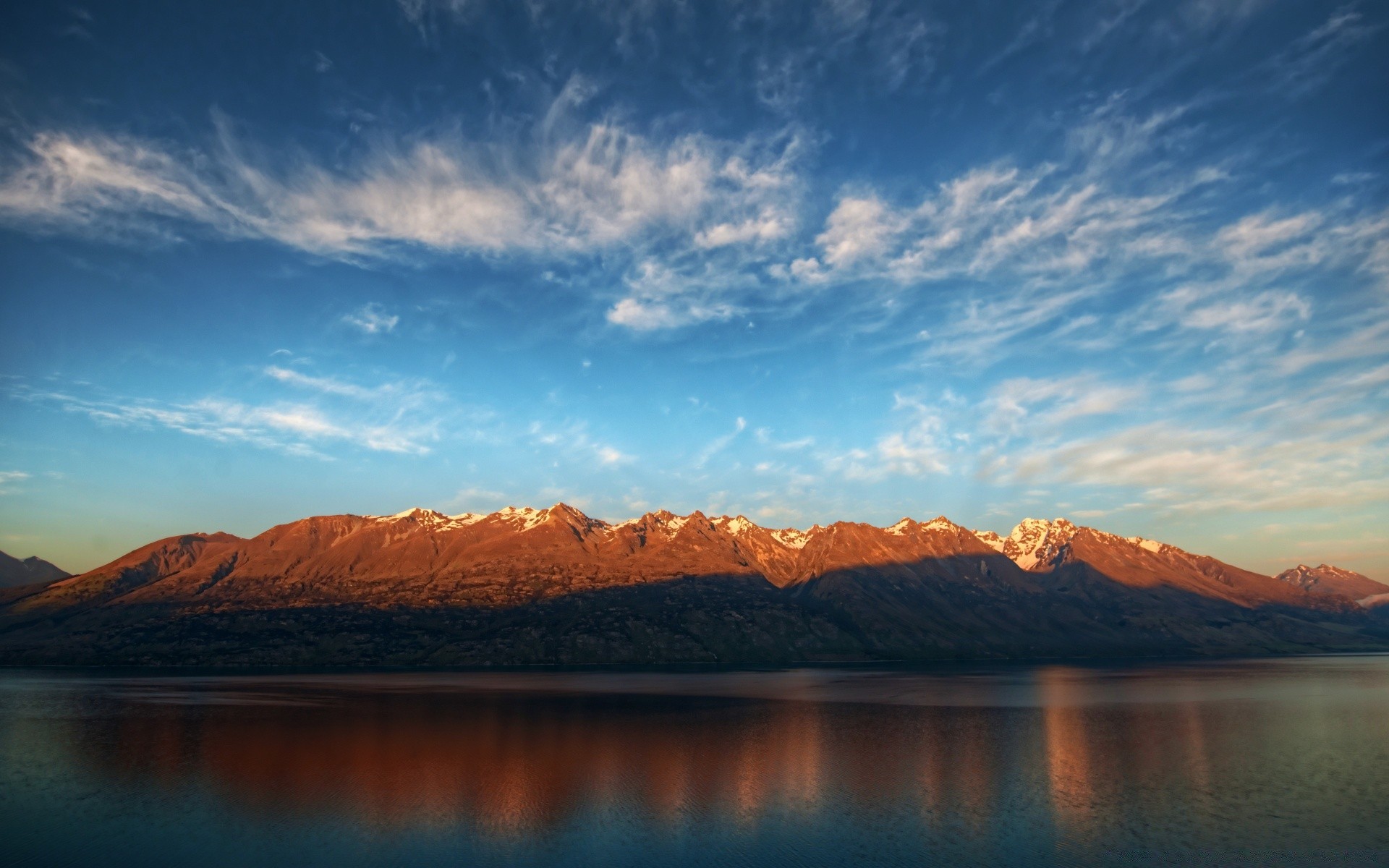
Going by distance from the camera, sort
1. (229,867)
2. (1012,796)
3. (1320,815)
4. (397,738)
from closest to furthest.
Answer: (229,867)
(1320,815)
(1012,796)
(397,738)

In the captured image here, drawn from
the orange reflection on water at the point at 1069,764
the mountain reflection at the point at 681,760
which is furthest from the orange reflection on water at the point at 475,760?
the orange reflection on water at the point at 1069,764

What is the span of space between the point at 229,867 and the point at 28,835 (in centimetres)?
2265

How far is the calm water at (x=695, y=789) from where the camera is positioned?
198 feet

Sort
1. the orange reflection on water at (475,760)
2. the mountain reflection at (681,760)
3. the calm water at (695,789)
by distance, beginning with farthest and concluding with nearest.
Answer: the orange reflection on water at (475,760)
the mountain reflection at (681,760)
the calm water at (695,789)

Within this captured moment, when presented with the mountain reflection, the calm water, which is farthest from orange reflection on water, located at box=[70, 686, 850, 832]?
the calm water

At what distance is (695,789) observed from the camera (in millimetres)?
82000

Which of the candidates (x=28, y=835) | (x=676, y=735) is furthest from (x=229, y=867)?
(x=676, y=735)

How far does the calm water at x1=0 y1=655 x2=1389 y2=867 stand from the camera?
60.3m

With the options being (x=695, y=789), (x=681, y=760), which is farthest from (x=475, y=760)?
(x=695, y=789)

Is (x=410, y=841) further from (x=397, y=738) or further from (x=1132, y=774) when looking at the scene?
(x=1132, y=774)

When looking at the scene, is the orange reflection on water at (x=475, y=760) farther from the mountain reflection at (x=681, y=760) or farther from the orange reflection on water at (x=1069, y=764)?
the orange reflection on water at (x=1069, y=764)

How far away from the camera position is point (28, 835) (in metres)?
63.9

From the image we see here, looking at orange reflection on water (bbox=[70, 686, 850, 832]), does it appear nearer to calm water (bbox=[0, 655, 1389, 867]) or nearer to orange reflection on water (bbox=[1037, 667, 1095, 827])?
calm water (bbox=[0, 655, 1389, 867])

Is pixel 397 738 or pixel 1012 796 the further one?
pixel 397 738
